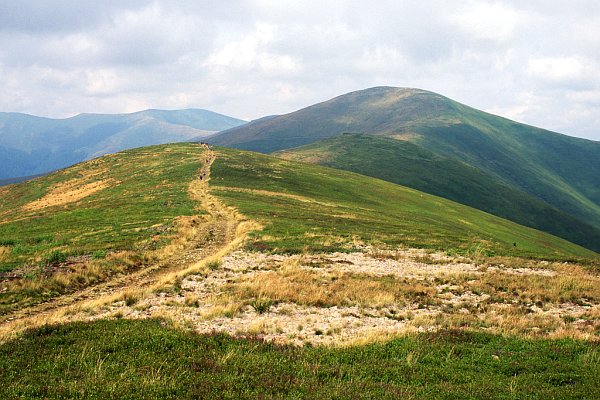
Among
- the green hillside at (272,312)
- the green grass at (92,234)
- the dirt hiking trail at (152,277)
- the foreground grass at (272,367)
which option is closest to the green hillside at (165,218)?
the green grass at (92,234)

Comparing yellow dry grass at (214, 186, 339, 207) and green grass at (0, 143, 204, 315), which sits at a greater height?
yellow dry grass at (214, 186, 339, 207)

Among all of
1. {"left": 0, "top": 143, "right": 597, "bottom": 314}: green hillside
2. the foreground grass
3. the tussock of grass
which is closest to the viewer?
the foreground grass

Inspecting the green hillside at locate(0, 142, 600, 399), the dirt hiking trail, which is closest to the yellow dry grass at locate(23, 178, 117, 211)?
the green hillside at locate(0, 142, 600, 399)

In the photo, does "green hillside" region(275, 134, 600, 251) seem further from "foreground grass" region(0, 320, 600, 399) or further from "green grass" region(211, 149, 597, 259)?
"foreground grass" region(0, 320, 600, 399)

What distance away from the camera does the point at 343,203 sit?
69562 mm

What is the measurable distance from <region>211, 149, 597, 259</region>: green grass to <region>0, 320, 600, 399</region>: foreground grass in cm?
1945

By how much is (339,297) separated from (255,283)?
16.8 feet

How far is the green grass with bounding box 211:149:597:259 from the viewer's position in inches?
1497

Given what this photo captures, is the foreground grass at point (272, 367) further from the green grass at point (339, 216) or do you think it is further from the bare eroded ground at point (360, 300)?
the green grass at point (339, 216)

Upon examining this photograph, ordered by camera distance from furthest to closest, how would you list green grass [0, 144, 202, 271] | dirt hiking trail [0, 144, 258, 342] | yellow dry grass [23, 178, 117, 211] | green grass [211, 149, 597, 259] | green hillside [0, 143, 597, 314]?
yellow dry grass [23, 178, 117, 211] < green grass [211, 149, 597, 259] < green grass [0, 144, 202, 271] < green hillside [0, 143, 597, 314] < dirt hiking trail [0, 144, 258, 342]

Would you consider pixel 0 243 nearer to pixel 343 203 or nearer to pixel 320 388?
pixel 320 388

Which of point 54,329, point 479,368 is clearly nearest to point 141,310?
point 54,329

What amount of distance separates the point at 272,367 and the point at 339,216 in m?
43.0

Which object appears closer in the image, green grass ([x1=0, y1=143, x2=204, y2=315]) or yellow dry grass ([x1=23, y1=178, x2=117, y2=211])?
green grass ([x1=0, y1=143, x2=204, y2=315])
